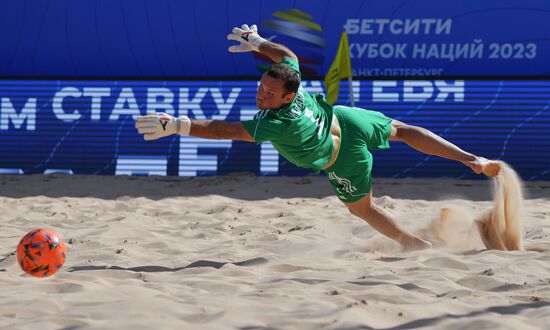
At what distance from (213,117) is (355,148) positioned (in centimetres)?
524

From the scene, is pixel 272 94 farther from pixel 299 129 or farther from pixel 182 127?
pixel 182 127

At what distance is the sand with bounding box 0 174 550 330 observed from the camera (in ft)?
11.8

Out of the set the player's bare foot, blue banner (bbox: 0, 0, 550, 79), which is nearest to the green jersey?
the player's bare foot

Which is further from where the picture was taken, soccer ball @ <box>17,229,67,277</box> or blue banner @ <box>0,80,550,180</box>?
blue banner @ <box>0,80,550,180</box>

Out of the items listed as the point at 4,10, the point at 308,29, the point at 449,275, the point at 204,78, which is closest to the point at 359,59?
the point at 308,29

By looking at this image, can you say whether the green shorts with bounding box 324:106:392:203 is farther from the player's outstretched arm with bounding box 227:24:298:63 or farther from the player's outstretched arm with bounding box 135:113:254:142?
the player's outstretched arm with bounding box 135:113:254:142

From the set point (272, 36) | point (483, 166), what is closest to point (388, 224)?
point (483, 166)

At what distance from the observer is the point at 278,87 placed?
4.89 metres

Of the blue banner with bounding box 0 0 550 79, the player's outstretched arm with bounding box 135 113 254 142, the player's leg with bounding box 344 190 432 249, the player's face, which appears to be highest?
the blue banner with bounding box 0 0 550 79

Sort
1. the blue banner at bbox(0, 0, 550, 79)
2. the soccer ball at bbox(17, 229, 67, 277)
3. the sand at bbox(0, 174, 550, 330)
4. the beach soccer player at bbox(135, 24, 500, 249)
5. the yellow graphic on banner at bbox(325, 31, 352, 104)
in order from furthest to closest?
1. the blue banner at bbox(0, 0, 550, 79)
2. the yellow graphic on banner at bbox(325, 31, 352, 104)
3. the beach soccer player at bbox(135, 24, 500, 249)
4. the soccer ball at bbox(17, 229, 67, 277)
5. the sand at bbox(0, 174, 550, 330)

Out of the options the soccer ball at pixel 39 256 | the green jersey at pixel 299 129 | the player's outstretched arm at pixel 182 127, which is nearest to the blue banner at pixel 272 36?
the green jersey at pixel 299 129

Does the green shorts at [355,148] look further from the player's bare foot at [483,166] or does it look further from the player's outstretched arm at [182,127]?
the player's outstretched arm at [182,127]

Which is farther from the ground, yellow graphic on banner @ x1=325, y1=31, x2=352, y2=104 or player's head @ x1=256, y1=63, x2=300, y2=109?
yellow graphic on banner @ x1=325, y1=31, x2=352, y2=104

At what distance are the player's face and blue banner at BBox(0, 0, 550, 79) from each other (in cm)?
567
